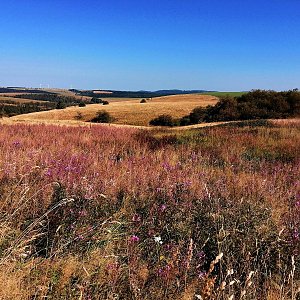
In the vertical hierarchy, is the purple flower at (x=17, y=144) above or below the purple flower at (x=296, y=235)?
above

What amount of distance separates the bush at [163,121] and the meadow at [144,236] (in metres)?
57.7

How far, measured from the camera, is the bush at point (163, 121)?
64.0 meters

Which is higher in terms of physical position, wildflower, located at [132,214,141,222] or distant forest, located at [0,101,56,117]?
wildflower, located at [132,214,141,222]

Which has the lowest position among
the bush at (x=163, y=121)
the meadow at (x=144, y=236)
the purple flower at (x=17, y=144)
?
the bush at (x=163, y=121)

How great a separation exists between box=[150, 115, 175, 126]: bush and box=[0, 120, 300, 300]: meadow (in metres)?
57.7

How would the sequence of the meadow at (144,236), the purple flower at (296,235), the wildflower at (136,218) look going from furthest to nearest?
the wildflower at (136,218) < the purple flower at (296,235) < the meadow at (144,236)

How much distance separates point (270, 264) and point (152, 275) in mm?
1230

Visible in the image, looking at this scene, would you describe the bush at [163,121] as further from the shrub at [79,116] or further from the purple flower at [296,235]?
the purple flower at [296,235]

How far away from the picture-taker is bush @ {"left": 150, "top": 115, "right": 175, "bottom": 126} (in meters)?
64.0

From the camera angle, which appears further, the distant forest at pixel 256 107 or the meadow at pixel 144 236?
the distant forest at pixel 256 107

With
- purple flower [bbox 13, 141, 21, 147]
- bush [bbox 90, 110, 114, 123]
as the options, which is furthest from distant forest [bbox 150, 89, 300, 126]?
purple flower [bbox 13, 141, 21, 147]

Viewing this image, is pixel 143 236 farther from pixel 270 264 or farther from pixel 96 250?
pixel 270 264

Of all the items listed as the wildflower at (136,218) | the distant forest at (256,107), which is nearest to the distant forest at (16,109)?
the distant forest at (256,107)

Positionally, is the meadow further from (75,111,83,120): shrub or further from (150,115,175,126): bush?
(75,111,83,120): shrub
